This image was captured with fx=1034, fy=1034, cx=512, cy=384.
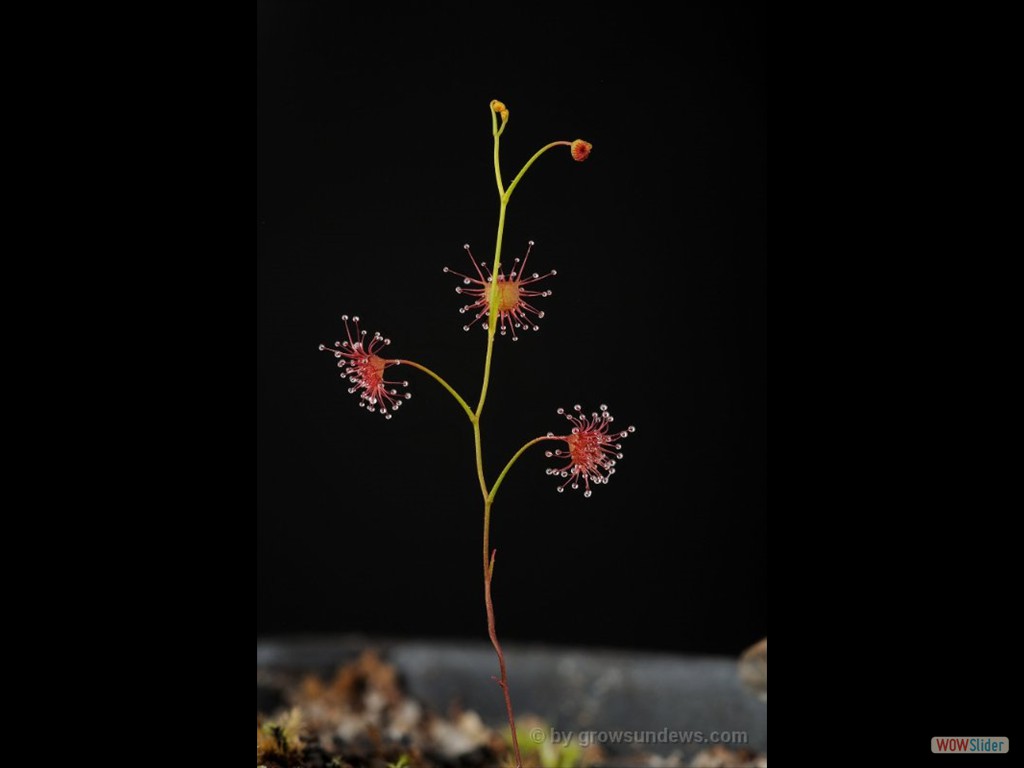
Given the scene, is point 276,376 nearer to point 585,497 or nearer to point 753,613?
point 585,497

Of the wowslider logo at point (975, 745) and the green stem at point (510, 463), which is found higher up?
the green stem at point (510, 463)

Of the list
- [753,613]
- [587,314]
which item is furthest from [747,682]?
[587,314]

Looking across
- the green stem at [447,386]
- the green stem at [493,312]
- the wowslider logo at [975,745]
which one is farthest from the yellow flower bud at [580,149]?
the wowslider logo at [975,745]

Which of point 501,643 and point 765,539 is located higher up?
point 765,539

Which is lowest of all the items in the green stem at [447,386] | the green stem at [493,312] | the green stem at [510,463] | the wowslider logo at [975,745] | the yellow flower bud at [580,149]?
the wowslider logo at [975,745]

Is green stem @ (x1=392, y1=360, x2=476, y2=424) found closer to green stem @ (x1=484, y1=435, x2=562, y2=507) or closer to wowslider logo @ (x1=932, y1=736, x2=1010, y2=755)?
green stem @ (x1=484, y1=435, x2=562, y2=507)

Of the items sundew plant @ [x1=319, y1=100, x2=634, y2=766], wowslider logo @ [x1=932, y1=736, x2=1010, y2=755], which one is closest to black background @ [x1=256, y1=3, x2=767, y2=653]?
sundew plant @ [x1=319, y1=100, x2=634, y2=766]

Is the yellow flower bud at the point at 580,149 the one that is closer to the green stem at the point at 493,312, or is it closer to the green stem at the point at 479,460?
the green stem at the point at 493,312
